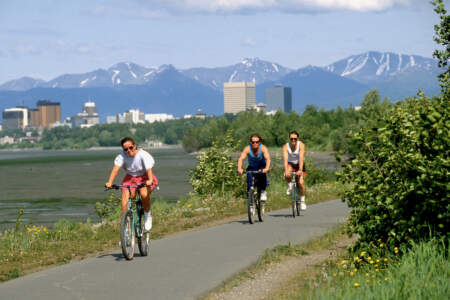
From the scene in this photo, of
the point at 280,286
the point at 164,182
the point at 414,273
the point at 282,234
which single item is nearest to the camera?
the point at 414,273

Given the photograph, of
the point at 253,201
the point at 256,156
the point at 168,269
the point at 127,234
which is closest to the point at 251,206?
the point at 253,201

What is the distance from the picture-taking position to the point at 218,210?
16688mm

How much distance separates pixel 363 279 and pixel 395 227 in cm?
105

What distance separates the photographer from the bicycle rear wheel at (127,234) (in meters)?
9.57

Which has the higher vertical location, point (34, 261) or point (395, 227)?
point (395, 227)

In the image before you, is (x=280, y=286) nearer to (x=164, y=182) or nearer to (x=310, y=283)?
(x=310, y=283)

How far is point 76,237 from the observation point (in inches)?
502

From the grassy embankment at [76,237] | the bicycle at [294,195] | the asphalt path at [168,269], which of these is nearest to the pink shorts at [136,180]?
the asphalt path at [168,269]

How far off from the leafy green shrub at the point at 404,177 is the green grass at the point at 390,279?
0.23 meters

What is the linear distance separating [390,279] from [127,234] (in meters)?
4.53

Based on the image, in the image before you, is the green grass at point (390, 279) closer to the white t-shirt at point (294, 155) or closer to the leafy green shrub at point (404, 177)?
the leafy green shrub at point (404, 177)

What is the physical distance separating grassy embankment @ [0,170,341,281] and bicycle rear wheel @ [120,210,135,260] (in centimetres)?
116

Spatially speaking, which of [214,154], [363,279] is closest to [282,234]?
[363,279]

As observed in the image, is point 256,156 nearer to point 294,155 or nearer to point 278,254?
point 294,155
